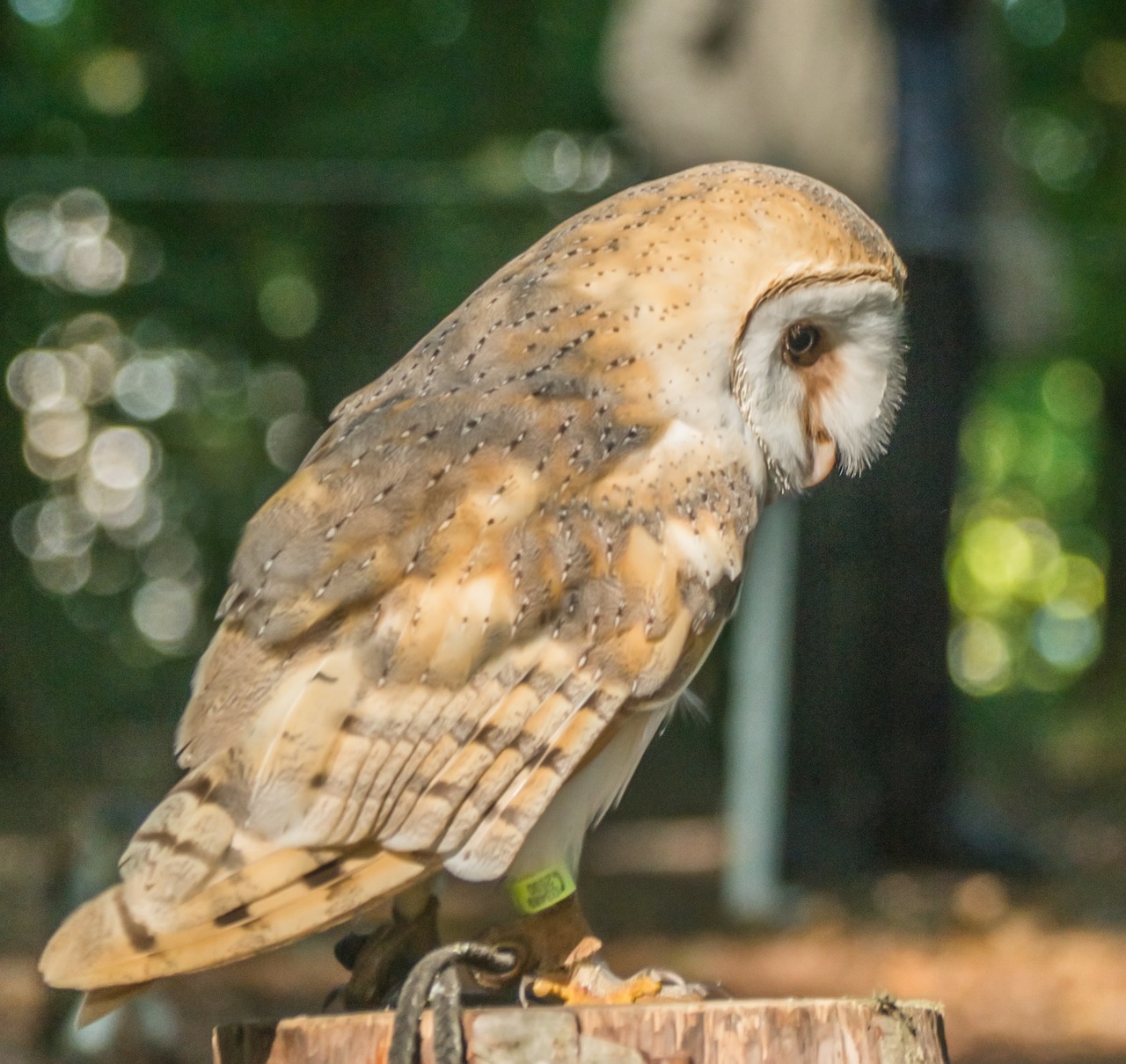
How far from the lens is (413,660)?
1634mm

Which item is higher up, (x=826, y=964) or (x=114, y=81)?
(x=114, y=81)

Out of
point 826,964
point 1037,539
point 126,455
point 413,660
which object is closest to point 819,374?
point 413,660

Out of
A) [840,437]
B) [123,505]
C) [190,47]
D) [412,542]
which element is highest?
[190,47]

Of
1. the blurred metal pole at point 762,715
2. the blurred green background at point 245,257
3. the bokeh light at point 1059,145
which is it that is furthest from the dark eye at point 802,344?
the bokeh light at point 1059,145

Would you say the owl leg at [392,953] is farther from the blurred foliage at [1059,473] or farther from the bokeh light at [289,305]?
the blurred foliage at [1059,473]

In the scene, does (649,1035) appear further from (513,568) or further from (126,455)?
(126,455)

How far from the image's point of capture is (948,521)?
412 centimetres

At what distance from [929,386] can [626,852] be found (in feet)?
12.1

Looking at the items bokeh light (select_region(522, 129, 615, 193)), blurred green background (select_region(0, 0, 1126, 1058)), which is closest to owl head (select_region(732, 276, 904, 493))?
blurred green background (select_region(0, 0, 1126, 1058))

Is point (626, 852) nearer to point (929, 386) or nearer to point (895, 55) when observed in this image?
point (895, 55)

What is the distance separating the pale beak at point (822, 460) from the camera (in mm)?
1927

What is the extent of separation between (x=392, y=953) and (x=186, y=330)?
17.2 ft

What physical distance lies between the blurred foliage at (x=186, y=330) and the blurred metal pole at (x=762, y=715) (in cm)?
130

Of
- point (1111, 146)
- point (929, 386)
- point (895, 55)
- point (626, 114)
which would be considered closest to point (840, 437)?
point (929, 386)
